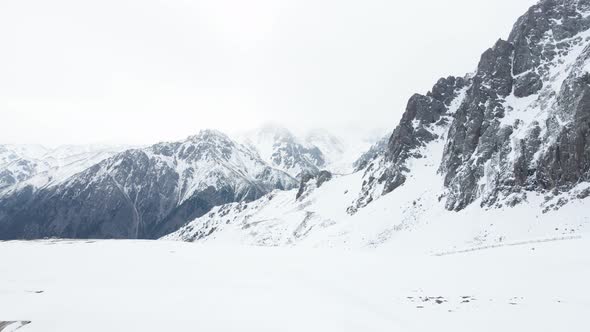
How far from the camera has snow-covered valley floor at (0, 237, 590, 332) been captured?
541 inches

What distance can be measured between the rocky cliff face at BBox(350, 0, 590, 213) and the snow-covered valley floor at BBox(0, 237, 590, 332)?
107ft

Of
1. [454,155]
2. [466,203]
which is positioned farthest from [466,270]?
[454,155]

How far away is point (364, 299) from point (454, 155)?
210 ft

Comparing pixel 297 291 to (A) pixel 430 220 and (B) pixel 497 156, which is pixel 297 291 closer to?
(A) pixel 430 220

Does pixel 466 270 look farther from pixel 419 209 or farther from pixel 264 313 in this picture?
pixel 419 209

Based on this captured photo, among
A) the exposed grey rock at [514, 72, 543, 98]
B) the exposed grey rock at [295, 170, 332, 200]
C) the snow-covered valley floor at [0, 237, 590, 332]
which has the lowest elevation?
the exposed grey rock at [295, 170, 332, 200]

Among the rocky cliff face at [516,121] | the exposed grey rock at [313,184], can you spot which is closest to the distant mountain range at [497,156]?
the rocky cliff face at [516,121]

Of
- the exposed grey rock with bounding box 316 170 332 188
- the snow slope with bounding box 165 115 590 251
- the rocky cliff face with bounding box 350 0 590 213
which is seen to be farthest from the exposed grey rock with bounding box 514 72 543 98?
the exposed grey rock with bounding box 316 170 332 188

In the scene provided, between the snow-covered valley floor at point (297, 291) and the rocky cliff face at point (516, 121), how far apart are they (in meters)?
32.7

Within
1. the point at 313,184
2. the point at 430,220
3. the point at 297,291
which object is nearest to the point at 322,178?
the point at 313,184

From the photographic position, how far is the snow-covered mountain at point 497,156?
49906mm

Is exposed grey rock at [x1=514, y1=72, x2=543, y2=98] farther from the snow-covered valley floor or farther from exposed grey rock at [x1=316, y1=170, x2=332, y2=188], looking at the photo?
exposed grey rock at [x1=316, y1=170, x2=332, y2=188]

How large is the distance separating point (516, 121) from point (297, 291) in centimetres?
5910

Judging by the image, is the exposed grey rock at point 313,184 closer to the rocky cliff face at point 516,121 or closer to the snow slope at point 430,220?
the snow slope at point 430,220
